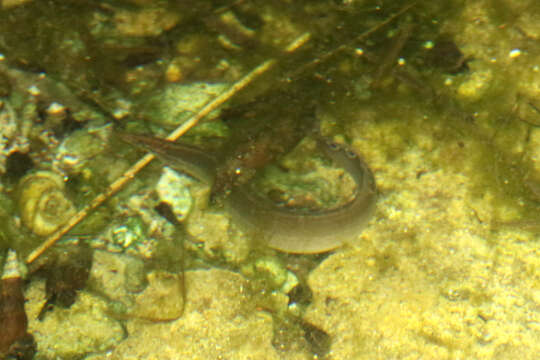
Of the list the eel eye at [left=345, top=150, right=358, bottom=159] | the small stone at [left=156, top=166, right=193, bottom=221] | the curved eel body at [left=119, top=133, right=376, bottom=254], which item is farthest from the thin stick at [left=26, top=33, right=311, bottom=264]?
the eel eye at [left=345, top=150, right=358, bottom=159]

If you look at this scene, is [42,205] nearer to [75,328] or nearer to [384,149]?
[75,328]

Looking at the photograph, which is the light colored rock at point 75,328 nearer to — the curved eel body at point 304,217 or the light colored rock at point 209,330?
the light colored rock at point 209,330

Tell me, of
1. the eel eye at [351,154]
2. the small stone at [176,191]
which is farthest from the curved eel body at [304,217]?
the small stone at [176,191]

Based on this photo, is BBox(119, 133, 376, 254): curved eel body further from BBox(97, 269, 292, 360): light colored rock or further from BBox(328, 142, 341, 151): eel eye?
BBox(97, 269, 292, 360): light colored rock

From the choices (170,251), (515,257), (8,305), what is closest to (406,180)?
(515,257)

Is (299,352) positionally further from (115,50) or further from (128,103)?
(115,50)
